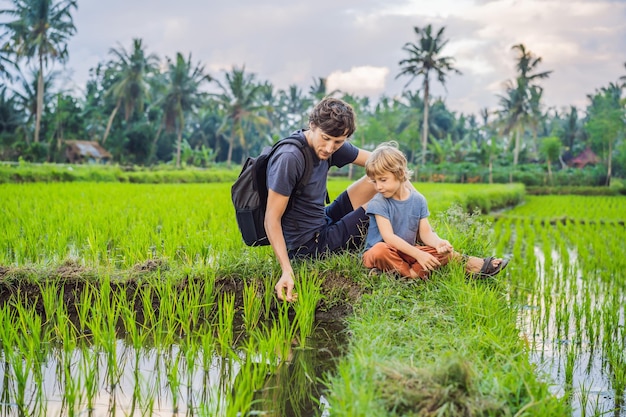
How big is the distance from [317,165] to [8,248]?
242 centimetres

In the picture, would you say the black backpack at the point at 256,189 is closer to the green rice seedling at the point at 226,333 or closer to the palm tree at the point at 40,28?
the green rice seedling at the point at 226,333

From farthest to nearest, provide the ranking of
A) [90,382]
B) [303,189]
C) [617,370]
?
[303,189]
[617,370]
[90,382]

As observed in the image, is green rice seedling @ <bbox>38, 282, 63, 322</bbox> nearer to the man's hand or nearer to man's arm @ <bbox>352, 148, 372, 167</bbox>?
the man's hand

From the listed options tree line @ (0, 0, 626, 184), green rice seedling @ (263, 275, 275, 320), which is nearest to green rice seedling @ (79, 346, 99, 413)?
green rice seedling @ (263, 275, 275, 320)

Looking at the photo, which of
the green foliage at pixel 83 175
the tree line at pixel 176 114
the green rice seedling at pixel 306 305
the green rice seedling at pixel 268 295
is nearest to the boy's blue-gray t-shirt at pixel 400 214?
the green rice seedling at pixel 306 305

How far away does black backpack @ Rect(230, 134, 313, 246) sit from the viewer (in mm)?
2910

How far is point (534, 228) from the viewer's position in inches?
373

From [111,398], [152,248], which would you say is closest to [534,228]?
[152,248]

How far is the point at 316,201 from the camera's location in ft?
10.3

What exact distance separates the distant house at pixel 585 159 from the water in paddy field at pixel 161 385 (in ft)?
108

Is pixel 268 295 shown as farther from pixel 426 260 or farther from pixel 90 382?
pixel 90 382

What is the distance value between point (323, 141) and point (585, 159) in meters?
33.2

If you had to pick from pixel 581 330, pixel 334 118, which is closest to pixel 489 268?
pixel 581 330

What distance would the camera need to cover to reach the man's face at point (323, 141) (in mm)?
2752
